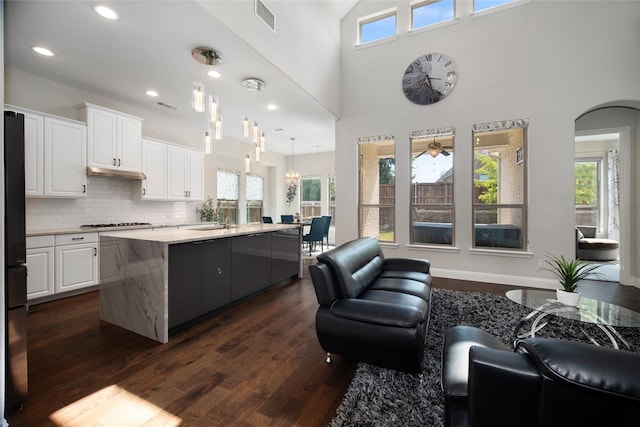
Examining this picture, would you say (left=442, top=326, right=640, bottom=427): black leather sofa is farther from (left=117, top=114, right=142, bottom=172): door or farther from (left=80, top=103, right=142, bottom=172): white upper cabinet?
(left=117, top=114, right=142, bottom=172): door

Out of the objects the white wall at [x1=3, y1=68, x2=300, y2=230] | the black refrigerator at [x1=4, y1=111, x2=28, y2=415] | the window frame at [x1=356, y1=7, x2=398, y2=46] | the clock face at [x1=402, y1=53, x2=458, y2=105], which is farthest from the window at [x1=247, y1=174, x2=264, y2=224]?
the black refrigerator at [x1=4, y1=111, x2=28, y2=415]

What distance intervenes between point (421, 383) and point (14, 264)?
8.39ft

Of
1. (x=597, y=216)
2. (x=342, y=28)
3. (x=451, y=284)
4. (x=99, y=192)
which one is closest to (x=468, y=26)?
(x=342, y=28)

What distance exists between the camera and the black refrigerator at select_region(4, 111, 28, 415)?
1.54 metres

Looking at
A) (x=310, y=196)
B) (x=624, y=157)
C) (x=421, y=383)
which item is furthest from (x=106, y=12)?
(x=310, y=196)

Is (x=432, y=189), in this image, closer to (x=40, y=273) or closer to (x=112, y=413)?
(x=112, y=413)

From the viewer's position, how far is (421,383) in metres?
1.80

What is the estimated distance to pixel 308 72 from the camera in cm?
426

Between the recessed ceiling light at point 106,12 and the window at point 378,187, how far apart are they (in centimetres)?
382

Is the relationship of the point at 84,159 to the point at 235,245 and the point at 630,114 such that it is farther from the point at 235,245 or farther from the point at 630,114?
the point at 630,114

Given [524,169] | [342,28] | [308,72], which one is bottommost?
[524,169]

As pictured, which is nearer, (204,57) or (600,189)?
(204,57)

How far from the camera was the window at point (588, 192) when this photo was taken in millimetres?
6961

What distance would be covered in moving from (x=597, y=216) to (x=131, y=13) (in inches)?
389
